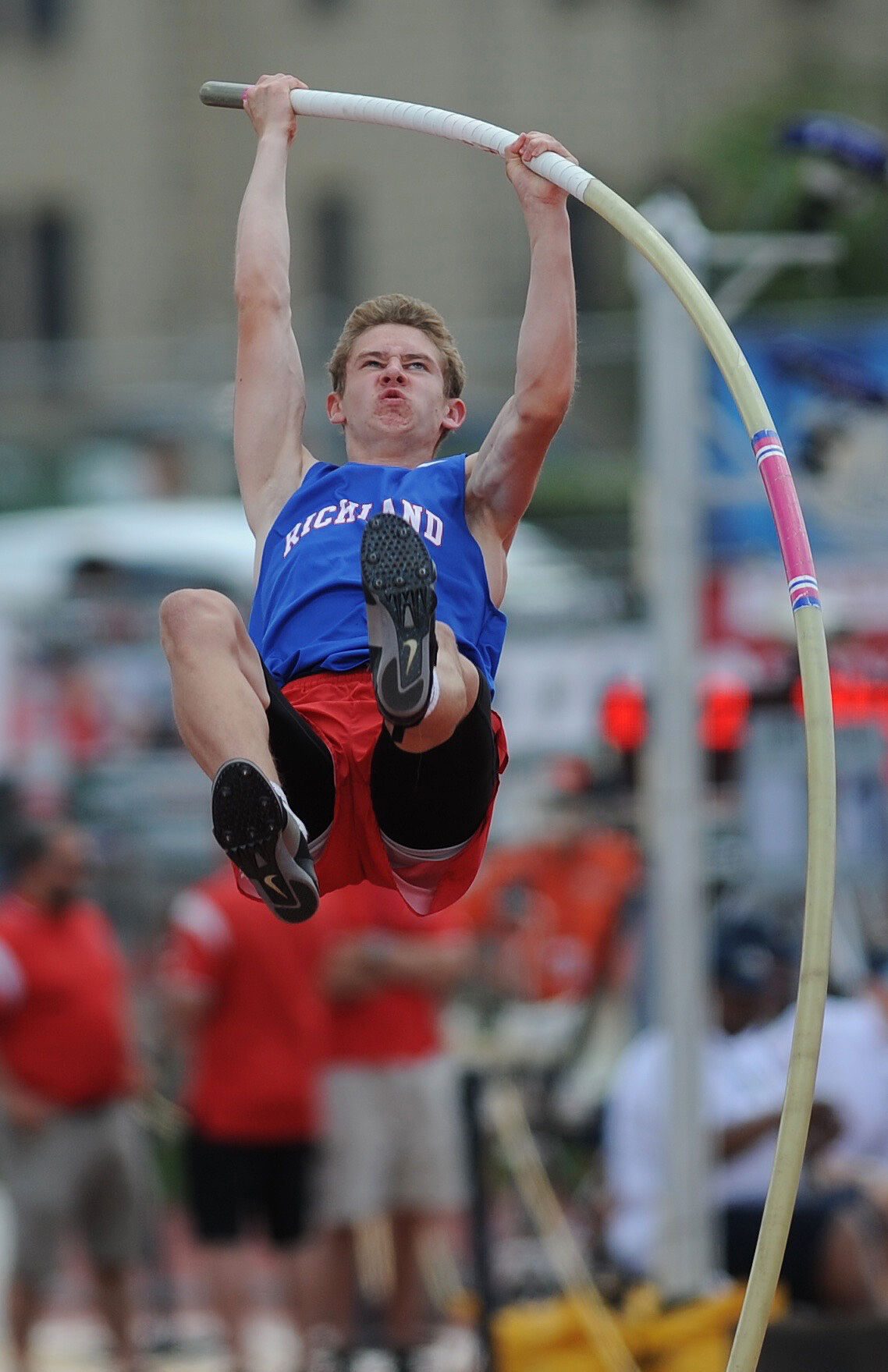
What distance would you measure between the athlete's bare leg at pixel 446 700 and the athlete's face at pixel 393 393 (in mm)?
568

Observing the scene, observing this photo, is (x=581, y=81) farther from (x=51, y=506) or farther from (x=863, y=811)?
(x=863, y=811)

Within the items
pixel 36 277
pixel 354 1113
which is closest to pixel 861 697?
pixel 354 1113

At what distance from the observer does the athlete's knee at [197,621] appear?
14.5ft

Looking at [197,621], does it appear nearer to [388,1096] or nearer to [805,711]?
[805,711]

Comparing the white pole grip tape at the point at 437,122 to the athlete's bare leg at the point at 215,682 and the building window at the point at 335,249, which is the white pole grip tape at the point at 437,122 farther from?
the building window at the point at 335,249

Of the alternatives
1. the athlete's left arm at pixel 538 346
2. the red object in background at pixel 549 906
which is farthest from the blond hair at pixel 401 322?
the red object in background at pixel 549 906

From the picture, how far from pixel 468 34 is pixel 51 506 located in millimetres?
12428

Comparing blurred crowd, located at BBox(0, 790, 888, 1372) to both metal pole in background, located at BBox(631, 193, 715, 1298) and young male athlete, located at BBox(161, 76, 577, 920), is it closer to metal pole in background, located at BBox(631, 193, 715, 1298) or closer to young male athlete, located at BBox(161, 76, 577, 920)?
metal pole in background, located at BBox(631, 193, 715, 1298)

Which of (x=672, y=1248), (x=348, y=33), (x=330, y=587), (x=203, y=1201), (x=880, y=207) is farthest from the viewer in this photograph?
(x=348, y=33)

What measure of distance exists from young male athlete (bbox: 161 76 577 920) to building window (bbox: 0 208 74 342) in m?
23.1

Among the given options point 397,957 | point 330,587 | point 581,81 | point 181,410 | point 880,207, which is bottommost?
point 397,957

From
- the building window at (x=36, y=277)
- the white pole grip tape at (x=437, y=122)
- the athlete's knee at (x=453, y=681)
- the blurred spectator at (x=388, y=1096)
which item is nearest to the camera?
the athlete's knee at (x=453, y=681)

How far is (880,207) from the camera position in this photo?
23750 mm

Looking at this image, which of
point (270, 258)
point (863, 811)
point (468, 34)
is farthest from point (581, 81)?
point (270, 258)
